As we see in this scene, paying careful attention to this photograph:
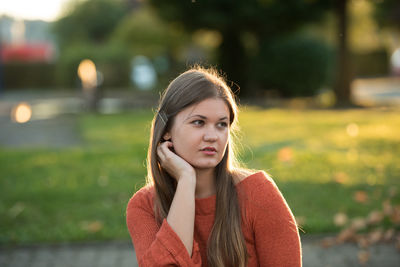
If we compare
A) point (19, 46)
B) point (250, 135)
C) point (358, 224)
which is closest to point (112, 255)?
point (358, 224)

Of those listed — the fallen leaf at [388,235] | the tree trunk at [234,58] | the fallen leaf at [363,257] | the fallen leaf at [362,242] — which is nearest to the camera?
the fallen leaf at [363,257]

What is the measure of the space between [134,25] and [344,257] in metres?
28.2

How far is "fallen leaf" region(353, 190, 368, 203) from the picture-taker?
19.8ft

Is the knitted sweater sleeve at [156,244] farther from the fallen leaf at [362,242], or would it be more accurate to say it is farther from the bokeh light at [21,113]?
the bokeh light at [21,113]

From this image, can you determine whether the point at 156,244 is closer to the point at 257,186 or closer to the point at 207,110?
the point at 257,186

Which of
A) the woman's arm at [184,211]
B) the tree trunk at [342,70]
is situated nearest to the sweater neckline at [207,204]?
the woman's arm at [184,211]

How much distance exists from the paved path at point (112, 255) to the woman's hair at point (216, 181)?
7.38ft

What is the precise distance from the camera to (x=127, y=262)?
15.2ft

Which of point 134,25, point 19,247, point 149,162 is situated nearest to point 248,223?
point 149,162

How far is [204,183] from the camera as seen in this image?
8.37 feet

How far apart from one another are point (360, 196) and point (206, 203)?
4192 millimetres

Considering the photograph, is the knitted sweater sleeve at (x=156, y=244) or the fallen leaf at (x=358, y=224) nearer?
the knitted sweater sleeve at (x=156, y=244)

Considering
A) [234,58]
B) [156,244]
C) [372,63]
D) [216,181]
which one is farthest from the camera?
Result: [372,63]

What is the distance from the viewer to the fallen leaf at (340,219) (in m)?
5.29
